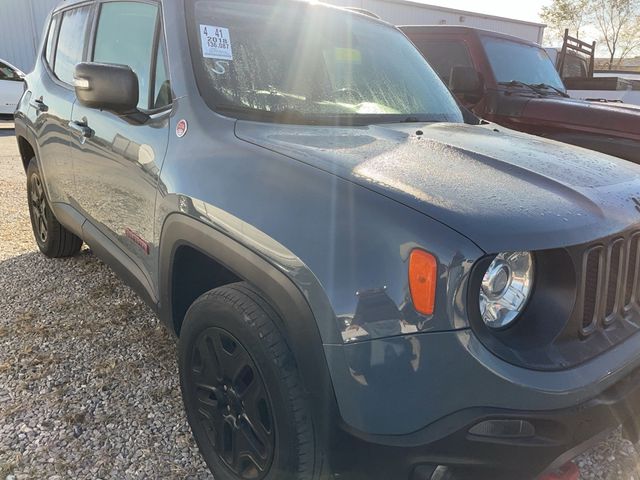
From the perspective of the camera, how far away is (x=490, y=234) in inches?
54.8

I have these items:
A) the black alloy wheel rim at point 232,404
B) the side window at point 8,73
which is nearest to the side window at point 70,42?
the black alloy wheel rim at point 232,404

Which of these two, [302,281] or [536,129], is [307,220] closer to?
[302,281]

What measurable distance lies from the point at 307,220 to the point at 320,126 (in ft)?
2.56

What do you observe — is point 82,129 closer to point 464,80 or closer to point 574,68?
point 464,80

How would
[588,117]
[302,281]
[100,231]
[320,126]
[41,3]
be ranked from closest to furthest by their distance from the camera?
[302,281] → [320,126] → [100,231] → [588,117] → [41,3]

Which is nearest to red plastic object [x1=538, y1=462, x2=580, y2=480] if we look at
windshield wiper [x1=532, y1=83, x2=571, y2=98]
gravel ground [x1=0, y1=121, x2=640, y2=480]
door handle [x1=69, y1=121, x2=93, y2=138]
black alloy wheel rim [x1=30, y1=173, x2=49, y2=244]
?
gravel ground [x1=0, y1=121, x2=640, y2=480]

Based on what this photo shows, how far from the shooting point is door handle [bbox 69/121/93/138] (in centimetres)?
285

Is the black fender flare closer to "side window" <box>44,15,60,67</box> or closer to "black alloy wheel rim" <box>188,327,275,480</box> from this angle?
"black alloy wheel rim" <box>188,327,275,480</box>

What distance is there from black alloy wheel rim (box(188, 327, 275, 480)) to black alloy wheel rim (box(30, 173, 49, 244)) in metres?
2.71

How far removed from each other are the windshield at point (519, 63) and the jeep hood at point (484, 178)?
11.2ft

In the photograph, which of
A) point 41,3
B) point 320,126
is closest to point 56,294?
point 320,126

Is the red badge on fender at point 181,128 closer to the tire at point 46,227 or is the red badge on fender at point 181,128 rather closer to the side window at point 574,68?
the tire at point 46,227

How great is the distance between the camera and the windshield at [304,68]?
2.25 meters

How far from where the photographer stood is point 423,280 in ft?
4.52
